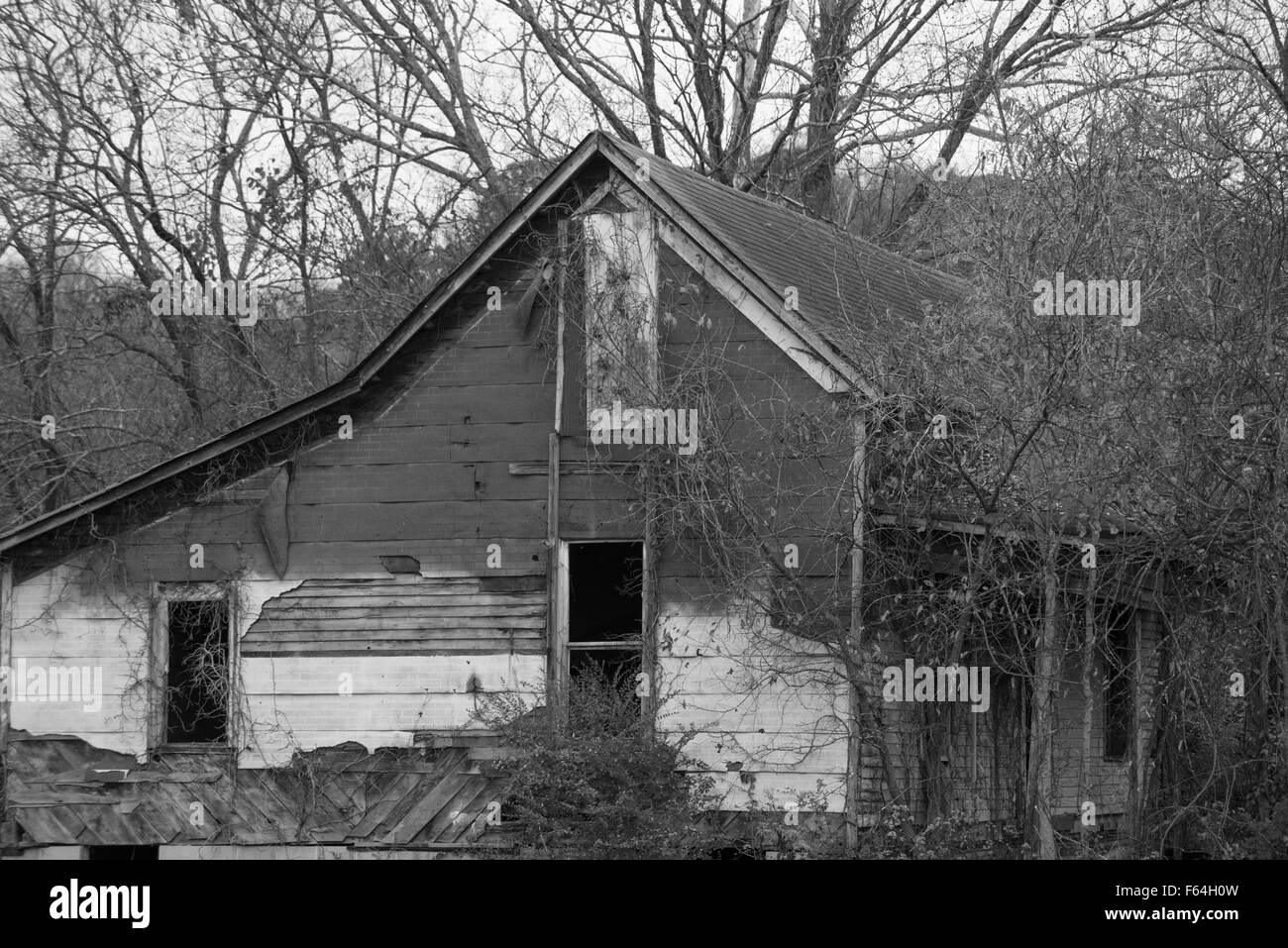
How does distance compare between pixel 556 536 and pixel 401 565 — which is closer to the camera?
pixel 556 536

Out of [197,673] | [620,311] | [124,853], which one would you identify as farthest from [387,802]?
[620,311]

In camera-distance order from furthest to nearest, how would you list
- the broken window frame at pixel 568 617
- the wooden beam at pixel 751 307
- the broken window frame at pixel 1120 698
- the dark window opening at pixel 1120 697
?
the dark window opening at pixel 1120 697 < the broken window frame at pixel 1120 698 < the broken window frame at pixel 568 617 < the wooden beam at pixel 751 307

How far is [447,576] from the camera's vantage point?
1366 cm

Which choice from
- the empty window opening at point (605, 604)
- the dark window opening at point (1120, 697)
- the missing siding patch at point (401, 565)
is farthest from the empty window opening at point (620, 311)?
the dark window opening at point (1120, 697)

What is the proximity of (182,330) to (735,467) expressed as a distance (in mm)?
15545

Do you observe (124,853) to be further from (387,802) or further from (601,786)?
(601,786)

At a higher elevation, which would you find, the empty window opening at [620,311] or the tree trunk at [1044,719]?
the empty window opening at [620,311]

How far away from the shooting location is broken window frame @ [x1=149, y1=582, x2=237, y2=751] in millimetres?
13781

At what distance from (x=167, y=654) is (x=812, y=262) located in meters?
7.50

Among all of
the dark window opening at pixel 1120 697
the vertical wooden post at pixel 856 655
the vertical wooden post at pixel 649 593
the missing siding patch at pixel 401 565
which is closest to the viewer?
the vertical wooden post at pixel 856 655

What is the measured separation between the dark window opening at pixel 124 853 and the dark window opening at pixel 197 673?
1.02 meters

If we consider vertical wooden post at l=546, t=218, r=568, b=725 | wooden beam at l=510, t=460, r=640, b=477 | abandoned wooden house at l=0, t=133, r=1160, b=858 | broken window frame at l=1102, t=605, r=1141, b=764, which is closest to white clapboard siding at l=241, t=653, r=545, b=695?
abandoned wooden house at l=0, t=133, r=1160, b=858

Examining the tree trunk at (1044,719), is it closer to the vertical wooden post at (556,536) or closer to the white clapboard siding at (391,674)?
the vertical wooden post at (556,536)

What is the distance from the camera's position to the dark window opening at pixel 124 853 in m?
13.6
